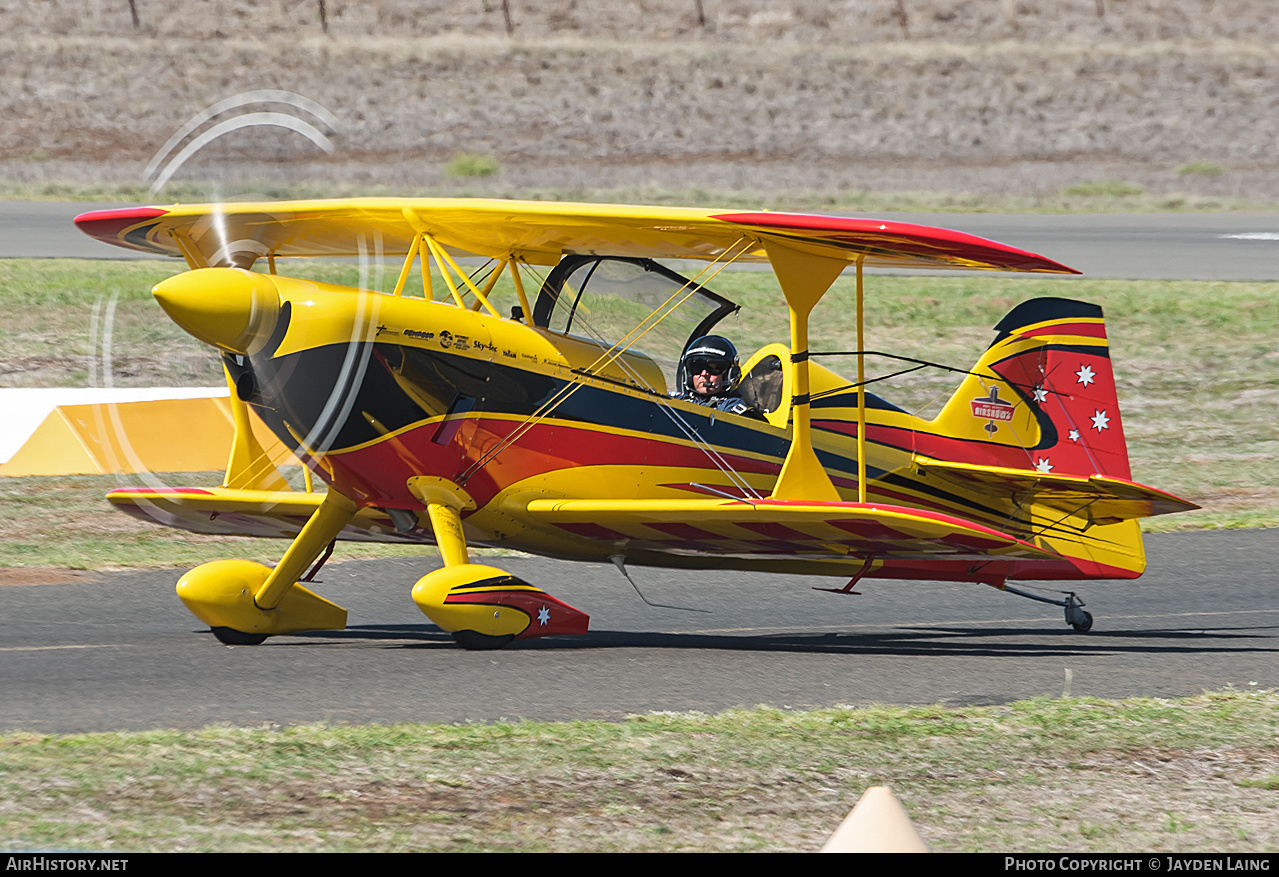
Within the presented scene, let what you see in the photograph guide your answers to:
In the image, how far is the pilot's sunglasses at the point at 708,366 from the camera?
9500 millimetres

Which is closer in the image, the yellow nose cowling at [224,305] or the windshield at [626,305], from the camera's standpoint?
the yellow nose cowling at [224,305]

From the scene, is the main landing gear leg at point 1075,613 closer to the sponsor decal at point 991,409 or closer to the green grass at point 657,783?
the sponsor decal at point 991,409

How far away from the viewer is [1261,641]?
31.2 feet

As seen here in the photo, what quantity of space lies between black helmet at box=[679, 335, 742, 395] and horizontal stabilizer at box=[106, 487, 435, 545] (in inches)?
80.1

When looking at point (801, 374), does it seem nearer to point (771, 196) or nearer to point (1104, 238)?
point (1104, 238)

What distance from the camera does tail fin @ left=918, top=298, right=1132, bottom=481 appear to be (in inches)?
411

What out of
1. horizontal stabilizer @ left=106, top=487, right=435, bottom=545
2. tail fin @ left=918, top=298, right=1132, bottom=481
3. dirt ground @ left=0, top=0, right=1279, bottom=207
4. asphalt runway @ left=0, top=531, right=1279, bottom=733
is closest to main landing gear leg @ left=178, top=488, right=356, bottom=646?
asphalt runway @ left=0, top=531, right=1279, bottom=733

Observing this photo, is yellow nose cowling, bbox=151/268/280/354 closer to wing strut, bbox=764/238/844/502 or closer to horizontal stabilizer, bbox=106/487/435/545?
horizontal stabilizer, bbox=106/487/435/545

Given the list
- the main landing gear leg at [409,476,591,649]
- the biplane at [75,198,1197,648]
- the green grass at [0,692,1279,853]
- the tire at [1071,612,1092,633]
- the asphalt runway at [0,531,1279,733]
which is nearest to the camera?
the green grass at [0,692,1279,853]

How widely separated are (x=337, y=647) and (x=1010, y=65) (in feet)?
150

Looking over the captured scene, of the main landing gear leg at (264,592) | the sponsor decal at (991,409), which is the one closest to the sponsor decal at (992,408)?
the sponsor decal at (991,409)

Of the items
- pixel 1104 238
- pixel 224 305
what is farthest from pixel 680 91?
pixel 224 305

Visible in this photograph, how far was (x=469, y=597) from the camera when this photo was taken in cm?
825

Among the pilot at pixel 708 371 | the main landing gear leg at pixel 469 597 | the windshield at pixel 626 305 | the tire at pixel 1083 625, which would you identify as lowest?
the tire at pixel 1083 625
